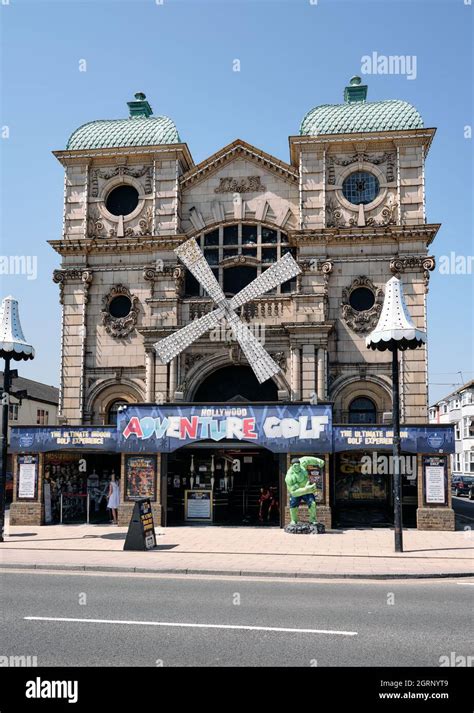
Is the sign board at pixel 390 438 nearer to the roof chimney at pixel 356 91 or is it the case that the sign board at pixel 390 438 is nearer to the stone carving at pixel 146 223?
the stone carving at pixel 146 223

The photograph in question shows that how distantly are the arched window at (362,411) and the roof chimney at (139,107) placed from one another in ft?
64.5

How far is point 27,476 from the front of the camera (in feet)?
84.3

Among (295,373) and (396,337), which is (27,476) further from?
(396,337)

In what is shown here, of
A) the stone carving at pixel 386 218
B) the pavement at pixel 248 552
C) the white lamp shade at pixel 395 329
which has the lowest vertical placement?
the pavement at pixel 248 552

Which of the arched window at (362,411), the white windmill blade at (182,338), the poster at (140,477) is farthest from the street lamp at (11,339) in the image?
the arched window at (362,411)

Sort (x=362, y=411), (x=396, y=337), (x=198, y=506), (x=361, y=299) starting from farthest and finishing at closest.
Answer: (x=361, y=299)
(x=362, y=411)
(x=198, y=506)
(x=396, y=337)

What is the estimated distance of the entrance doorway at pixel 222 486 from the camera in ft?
84.0

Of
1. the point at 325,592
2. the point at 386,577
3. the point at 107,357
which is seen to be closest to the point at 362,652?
the point at 325,592

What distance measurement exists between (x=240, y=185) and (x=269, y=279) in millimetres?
5895

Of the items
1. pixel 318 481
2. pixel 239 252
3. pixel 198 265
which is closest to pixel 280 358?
pixel 198 265

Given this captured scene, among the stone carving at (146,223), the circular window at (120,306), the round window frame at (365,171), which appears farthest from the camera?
the stone carving at (146,223)

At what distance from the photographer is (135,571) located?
627 inches

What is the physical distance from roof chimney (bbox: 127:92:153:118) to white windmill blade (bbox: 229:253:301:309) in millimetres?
13439
